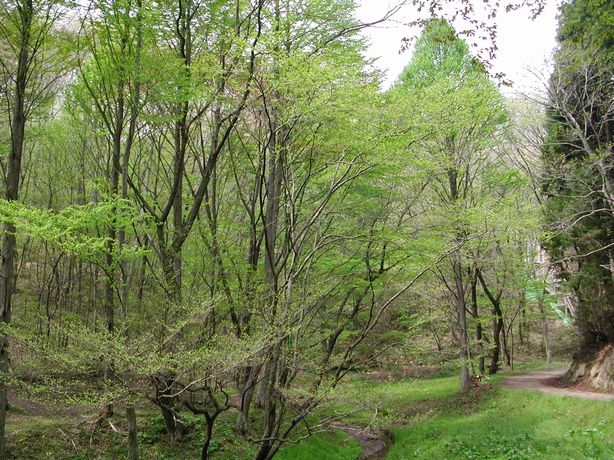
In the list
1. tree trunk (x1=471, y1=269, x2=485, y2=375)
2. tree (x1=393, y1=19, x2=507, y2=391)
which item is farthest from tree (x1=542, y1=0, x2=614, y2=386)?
tree trunk (x1=471, y1=269, x2=485, y2=375)

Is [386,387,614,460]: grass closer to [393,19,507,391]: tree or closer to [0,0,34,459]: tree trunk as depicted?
[393,19,507,391]: tree

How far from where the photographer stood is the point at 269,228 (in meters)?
10.5

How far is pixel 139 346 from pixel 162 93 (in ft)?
14.1

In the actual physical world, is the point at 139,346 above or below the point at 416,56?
below

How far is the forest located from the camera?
7.00 metres

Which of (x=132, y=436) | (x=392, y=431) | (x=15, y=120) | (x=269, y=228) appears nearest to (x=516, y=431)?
(x=392, y=431)

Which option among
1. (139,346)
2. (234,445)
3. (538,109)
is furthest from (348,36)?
(538,109)

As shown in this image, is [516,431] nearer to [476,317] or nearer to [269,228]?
[476,317]

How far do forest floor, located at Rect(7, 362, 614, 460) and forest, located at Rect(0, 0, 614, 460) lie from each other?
0.07 meters

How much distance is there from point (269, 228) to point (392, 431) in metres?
7.22

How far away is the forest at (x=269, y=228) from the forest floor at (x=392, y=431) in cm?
7

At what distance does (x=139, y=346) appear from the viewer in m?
6.11

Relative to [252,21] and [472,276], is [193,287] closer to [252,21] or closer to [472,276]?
[252,21]

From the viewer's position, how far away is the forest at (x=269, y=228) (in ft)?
23.0
